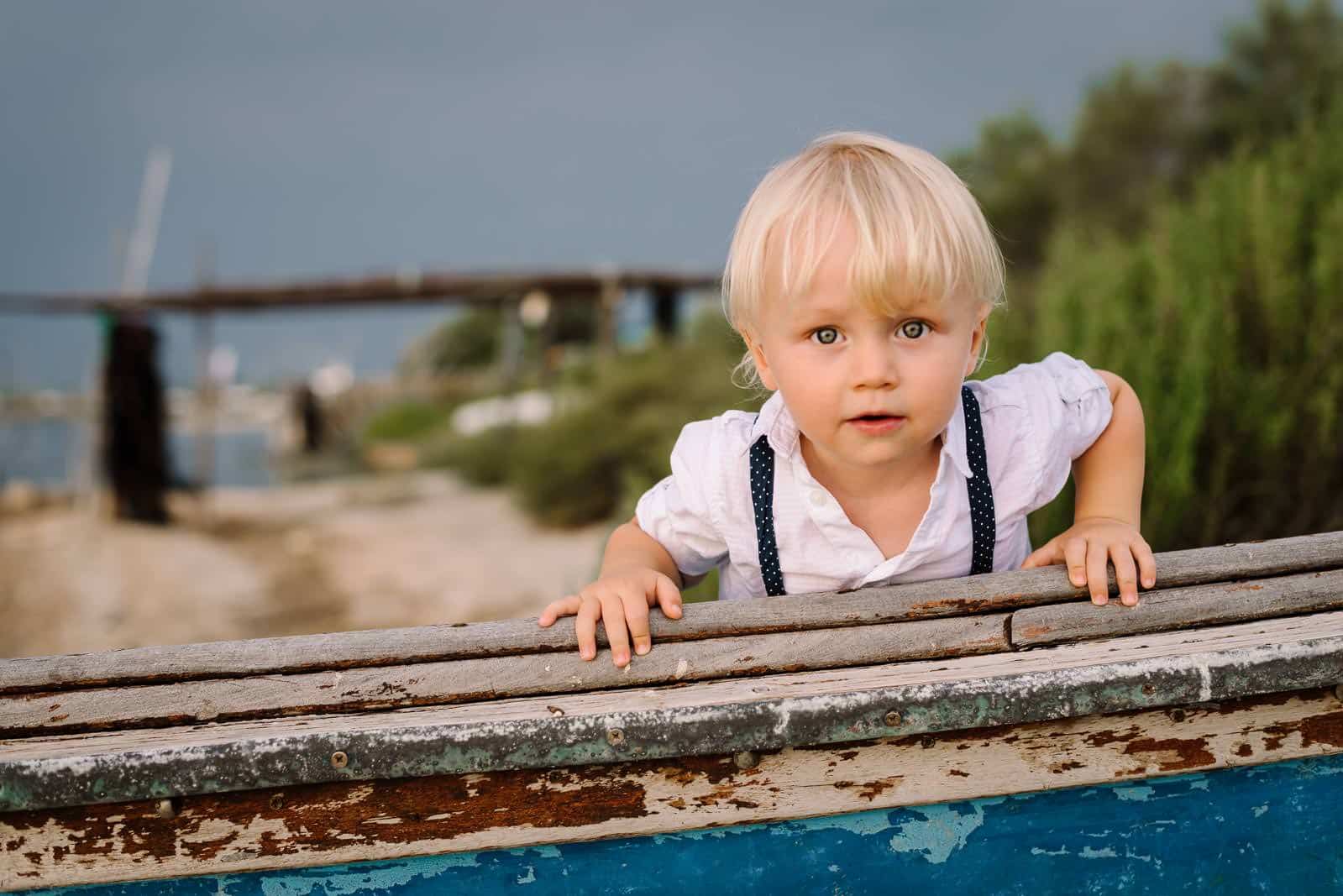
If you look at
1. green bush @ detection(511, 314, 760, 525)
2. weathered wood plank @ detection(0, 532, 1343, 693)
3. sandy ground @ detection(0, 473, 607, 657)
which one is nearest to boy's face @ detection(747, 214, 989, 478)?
weathered wood plank @ detection(0, 532, 1343, 693)

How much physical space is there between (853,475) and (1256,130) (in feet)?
31.6

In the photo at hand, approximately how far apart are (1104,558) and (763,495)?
1.82ft

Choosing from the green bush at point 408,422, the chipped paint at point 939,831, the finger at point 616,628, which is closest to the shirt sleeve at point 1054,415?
the chipped paint at point 939,831

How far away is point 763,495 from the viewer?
5.99ft

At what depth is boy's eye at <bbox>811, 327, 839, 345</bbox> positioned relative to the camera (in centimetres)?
158

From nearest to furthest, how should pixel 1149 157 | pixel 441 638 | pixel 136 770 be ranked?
pixel 136 770
pixel 441 638
pixel 1149 157

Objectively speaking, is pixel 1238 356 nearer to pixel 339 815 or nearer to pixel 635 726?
pixel 635 726

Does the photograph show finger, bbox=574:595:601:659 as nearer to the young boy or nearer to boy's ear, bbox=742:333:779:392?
the young boy

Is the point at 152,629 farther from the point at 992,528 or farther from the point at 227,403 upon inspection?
the point at 227,403

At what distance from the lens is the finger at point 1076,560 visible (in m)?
1.50

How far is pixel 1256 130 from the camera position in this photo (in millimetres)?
9609

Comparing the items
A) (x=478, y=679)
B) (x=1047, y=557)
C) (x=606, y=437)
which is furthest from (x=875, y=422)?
(x=606, y=437)

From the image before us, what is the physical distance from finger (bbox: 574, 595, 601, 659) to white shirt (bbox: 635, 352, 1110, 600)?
408 mm

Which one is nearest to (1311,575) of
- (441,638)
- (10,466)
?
(441,638)
